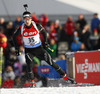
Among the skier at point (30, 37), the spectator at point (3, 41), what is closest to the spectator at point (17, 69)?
the spectator at point (3, 41)

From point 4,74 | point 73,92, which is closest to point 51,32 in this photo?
point 4,74

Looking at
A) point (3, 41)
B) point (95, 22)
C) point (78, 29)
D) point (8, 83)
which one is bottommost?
point (8, 83)

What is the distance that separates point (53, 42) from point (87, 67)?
313 centimetres

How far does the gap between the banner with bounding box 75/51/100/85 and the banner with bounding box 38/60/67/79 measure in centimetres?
70

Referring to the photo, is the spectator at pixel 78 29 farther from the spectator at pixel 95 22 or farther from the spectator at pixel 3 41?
the spectator at pixel 3 41

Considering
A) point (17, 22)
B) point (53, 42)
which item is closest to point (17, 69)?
point (53, 42)

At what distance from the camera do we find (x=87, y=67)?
345 inches

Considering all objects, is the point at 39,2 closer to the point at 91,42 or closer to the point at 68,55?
the point at 91,42

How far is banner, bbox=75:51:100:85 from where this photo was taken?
856 cm

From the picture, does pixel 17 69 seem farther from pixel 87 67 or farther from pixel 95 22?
pixel 95 22

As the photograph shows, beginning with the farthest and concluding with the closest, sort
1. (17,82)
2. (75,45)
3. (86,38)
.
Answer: (86,38), (75,45), (17,82)

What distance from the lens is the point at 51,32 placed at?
41.0 feet

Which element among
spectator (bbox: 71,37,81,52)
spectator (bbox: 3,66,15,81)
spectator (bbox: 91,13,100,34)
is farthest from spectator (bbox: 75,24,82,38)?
spectator (bbox: 3,66,15,81)

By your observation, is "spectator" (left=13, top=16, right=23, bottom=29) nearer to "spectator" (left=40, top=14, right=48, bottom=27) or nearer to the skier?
"spectator" (left=40, top=14, right=48, bottom=27)
